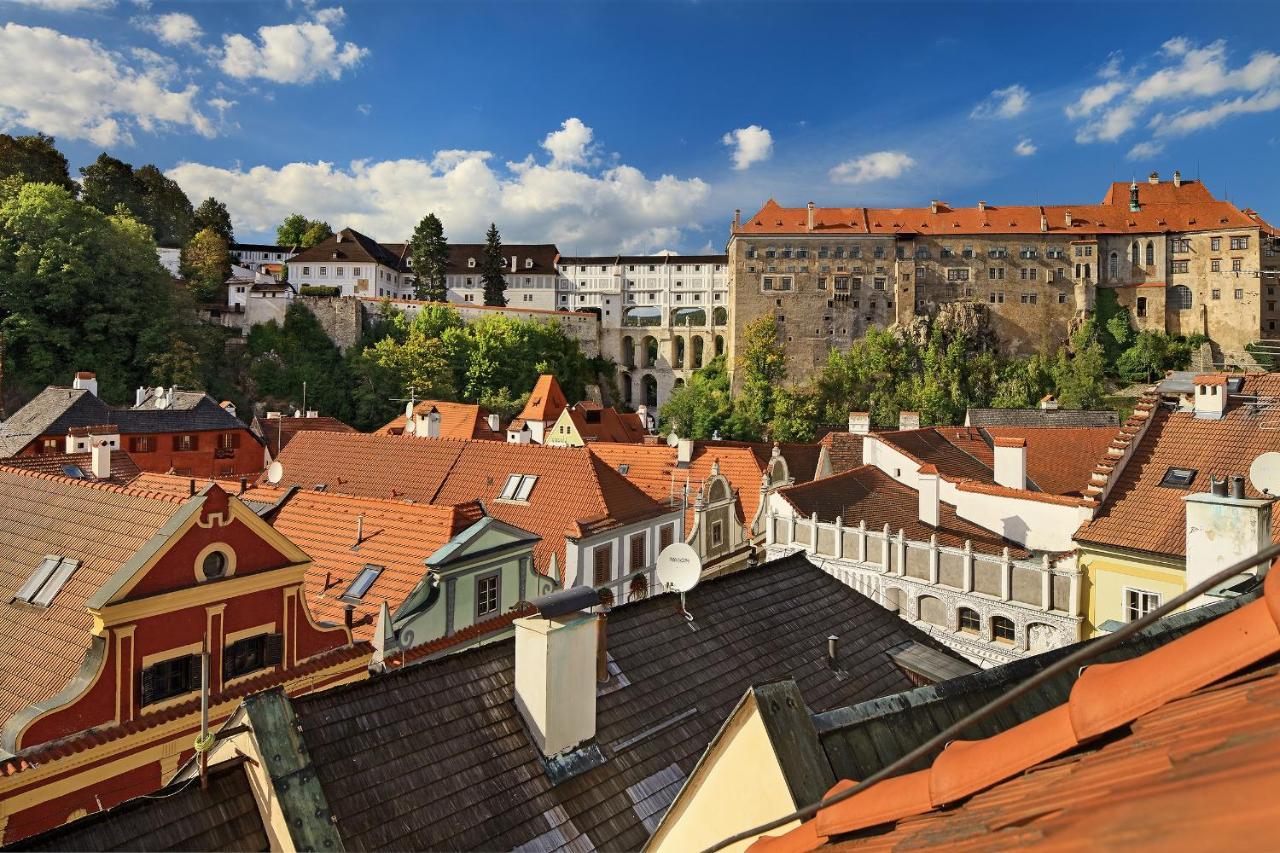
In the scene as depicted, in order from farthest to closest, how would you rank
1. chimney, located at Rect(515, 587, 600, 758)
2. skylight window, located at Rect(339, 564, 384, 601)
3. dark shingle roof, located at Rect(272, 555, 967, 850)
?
skylight window, located at Rect(339, 564, 384, 601) < chimney, located at Rect(515, 587, 600, 758) < dark shingle roof, located at Rect(272, 555, 967, 850)

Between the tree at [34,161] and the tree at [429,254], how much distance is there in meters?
32.1

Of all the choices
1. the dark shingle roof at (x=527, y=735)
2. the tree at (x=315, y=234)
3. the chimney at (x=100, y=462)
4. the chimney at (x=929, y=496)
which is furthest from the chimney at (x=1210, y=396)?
the tree at (x=315, y=234)

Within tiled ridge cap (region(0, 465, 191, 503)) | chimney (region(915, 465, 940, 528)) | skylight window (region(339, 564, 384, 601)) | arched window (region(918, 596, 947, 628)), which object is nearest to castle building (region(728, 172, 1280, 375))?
chimney (region(915, 465, 940, 528))

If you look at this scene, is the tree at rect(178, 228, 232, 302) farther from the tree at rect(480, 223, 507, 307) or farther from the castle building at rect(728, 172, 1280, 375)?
the castle building at rect(728, 172, 1280, 375)

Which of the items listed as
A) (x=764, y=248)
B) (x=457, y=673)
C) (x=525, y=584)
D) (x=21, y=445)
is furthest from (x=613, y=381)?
(x=457, y=673)

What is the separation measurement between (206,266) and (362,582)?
239 ft

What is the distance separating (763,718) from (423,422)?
30.8 meters

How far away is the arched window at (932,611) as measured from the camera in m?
19.4

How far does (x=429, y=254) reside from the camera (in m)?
87.8

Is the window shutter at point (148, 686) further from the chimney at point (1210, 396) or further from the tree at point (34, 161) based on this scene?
the tree at point (34, 161)

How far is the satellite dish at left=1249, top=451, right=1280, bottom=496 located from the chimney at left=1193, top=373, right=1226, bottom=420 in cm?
646

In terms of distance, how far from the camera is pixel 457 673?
22.3 ft

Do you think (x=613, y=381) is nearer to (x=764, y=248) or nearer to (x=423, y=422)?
(x=764, y=248)

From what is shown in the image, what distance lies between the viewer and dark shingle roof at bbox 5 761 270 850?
4.73 m
